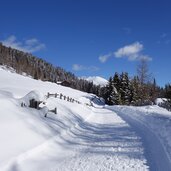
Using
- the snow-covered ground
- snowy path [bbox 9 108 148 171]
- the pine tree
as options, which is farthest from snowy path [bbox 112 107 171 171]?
the pine tree

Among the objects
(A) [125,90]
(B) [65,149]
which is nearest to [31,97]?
(B) [65,149]

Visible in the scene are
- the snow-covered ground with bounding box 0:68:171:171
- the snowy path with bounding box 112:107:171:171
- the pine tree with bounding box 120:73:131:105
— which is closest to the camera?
the snowy path with bounding box 112:107:171:171

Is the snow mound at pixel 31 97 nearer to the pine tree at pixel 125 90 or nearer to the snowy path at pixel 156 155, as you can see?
the snowy path at pixel 156 155

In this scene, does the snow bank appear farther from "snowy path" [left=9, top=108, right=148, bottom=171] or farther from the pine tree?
the pine tree

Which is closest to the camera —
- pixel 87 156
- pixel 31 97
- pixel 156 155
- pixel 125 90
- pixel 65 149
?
pixel 156 155

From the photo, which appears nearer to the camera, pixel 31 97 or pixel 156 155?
pixel 156 155

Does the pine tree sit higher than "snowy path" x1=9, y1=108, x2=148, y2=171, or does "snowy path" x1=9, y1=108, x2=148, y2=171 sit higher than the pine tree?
the pine tree

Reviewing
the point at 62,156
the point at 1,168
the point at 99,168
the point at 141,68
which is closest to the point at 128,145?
the point at 62,156

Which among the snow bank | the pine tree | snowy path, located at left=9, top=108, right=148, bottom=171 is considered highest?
the pine tree

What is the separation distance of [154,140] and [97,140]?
237 cm

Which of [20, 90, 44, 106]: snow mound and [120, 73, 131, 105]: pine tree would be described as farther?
[120, 73, 131, 105]: pine tree

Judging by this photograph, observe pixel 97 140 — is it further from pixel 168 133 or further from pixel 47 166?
pixel 47 166

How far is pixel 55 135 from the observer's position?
13.9 metres

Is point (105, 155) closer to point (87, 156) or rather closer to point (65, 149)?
point (87, 156)
